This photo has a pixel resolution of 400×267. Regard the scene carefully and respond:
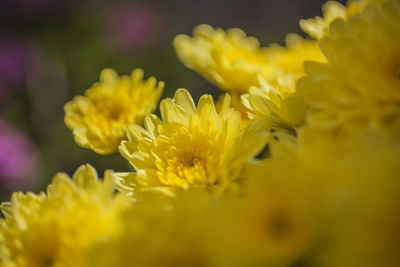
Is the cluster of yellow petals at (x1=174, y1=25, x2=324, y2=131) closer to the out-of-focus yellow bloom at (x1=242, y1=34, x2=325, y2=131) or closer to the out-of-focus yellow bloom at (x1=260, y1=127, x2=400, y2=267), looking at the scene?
the out-of-focus yellow bloom at (x1=242, y1=34, x2=325, y2=131)

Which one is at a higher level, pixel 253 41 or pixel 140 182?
pixel 253 41

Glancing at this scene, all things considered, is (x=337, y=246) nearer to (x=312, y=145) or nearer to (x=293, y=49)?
(x=312, y=145)

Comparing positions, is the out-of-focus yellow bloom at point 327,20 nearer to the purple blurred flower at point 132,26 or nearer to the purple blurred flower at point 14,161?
the purple blurred flower at point 14,161

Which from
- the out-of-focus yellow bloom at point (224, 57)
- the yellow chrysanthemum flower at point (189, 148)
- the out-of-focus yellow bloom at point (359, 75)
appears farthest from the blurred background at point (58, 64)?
the out-of-focus yellow bloom at point (359, 75)

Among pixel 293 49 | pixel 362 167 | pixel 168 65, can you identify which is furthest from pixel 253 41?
pixel 168 65

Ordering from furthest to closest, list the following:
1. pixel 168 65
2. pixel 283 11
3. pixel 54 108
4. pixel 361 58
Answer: pixel 283 11, pixel 168 65, pixel 54 108, pixel 361 58

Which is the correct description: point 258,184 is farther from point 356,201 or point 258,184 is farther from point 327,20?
point 327,20
